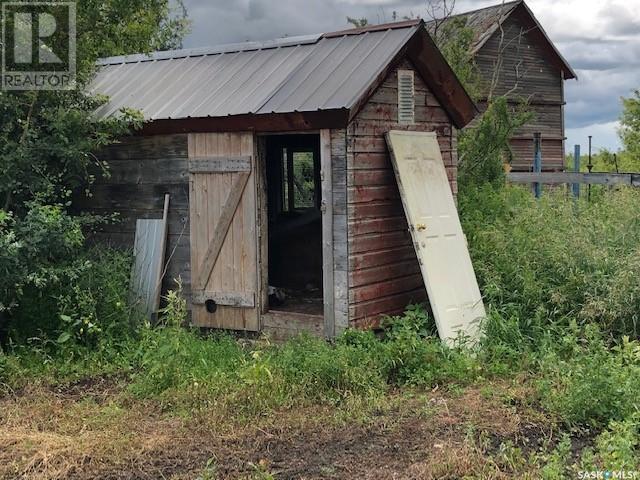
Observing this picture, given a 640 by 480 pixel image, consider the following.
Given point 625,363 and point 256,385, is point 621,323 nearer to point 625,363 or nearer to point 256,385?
point 625,363

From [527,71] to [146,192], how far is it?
49.1 feet

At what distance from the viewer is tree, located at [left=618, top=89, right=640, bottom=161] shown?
23.9 m

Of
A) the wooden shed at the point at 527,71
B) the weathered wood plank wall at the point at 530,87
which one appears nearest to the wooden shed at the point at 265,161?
the wooden shed at the point at 527,71

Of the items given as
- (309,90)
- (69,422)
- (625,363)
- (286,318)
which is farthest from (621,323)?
(69,422)

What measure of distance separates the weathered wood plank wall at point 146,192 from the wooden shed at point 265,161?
0.02 meters

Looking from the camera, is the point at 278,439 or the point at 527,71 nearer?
the point at 278,439

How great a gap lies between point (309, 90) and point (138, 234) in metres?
2.71

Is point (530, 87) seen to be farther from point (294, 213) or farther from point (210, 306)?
point (210, 306)

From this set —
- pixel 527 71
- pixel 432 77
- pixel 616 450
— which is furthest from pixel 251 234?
pixel 527 71

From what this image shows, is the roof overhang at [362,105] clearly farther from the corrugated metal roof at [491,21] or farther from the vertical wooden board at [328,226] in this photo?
the corrugated metal roof at [491,21]

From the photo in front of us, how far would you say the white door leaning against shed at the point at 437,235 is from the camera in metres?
7.35

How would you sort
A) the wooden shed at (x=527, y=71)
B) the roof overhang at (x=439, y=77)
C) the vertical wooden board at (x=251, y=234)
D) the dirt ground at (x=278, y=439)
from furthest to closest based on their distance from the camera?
the wooden shed at (x=527, y=71) < the roof overhang at (x=439, y=77) < the vertical wooden board at (x=251, y=234) < the dirt ground at (x=278, y=439)

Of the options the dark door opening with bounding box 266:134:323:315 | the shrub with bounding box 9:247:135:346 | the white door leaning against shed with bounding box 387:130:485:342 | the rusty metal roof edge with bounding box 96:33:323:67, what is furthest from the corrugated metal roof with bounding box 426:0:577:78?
the shrub with bounding box 9:247:135:346

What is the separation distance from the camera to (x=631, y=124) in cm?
2450
